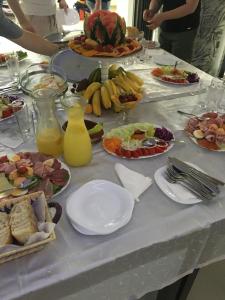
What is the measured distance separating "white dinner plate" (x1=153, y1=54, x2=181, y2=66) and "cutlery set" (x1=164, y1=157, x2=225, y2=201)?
2.62 feet

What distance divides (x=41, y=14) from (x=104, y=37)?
39.6 inches

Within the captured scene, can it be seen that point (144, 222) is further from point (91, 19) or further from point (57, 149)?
point (91, 19)

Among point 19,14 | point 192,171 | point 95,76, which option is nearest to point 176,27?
point 19,14

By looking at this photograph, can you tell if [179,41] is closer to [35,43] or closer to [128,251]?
[35,43]

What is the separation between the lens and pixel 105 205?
627mm

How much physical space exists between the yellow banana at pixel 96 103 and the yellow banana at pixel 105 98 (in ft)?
0.06

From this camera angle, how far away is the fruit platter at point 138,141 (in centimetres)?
A: 79

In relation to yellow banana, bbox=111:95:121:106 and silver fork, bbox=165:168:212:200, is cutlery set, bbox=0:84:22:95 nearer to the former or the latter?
yellow banana, bbox=111:95:121:106

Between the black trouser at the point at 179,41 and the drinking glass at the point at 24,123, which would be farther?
the black trouser at the point at 179,41

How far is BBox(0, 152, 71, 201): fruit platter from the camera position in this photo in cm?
63

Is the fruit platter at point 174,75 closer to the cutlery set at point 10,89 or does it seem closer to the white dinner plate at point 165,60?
the white dinner plate at point 165,60

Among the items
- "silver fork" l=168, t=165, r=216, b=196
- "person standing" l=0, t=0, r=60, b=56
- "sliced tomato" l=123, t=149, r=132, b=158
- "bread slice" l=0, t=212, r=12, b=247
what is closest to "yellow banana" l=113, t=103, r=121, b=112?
"sliced tomato" l=123, t=149, r=132, b=158

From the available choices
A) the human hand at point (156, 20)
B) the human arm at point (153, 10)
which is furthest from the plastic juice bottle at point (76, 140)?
the human arm at point (153, 10)

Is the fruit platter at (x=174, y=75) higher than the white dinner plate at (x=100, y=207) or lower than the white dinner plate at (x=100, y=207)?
higher
